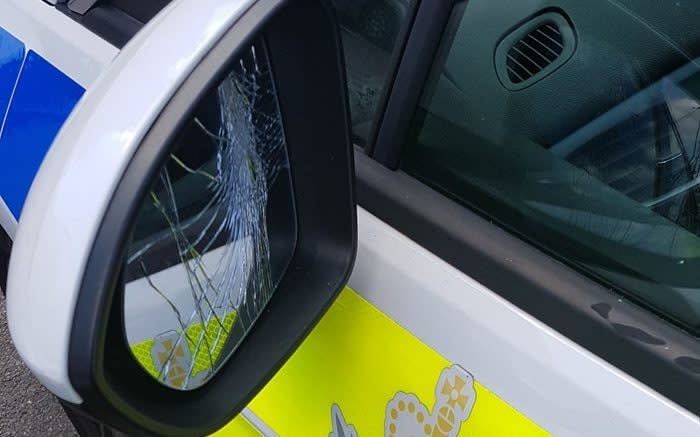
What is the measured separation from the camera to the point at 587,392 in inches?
42.9

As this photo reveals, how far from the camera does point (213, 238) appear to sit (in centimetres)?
123

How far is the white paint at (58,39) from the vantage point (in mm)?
1729

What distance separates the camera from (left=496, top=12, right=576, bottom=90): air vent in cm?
124

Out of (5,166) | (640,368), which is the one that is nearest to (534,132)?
(640,368)

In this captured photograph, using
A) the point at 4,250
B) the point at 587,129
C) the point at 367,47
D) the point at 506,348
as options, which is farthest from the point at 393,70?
the point at 4,250

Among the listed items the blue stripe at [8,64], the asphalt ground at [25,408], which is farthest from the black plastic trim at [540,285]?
the asphalt ground at [25,408]

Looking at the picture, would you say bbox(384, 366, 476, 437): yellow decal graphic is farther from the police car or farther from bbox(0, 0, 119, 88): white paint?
bbox(0, 0, 119, 88): white paint

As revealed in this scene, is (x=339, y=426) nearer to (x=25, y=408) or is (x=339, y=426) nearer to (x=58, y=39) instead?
(x=58, y=39)

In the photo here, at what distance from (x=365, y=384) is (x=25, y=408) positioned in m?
1.81

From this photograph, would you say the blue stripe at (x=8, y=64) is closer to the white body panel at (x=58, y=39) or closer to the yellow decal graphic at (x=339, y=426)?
the white body panel at (x=58, y=39)

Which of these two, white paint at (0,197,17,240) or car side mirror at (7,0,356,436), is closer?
car side mirror at (7,0,356,436)

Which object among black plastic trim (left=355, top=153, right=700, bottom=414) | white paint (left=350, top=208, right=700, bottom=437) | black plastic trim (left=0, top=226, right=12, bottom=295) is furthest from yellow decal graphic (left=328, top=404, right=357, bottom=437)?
black plastic trim (left=0, top=226, right=12, bottom=295)

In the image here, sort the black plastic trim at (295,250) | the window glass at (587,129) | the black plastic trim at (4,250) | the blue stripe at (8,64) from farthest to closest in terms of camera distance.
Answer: the black plastic trim at (4,250), the blue stripe at (8,64), the window glass at (587,129), the black plastic trim at (295,250)

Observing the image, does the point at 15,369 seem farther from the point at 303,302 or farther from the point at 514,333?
the point at 514,333
